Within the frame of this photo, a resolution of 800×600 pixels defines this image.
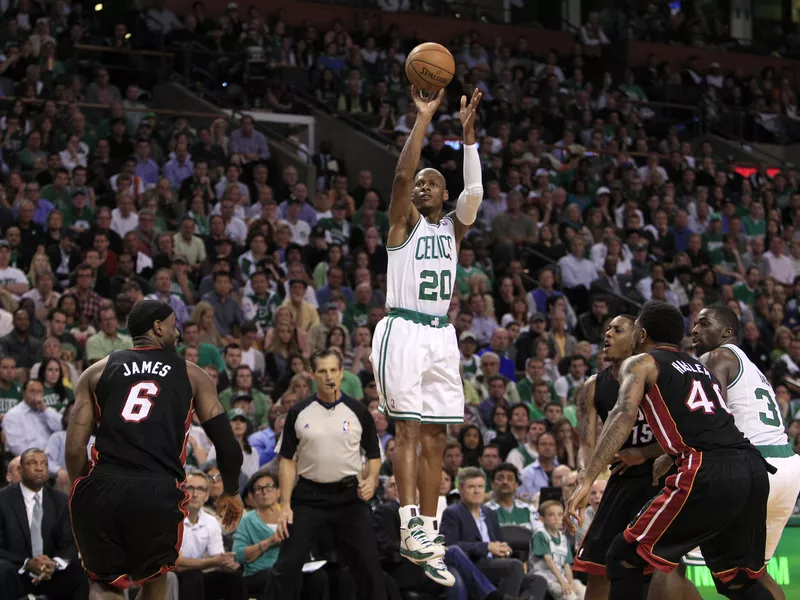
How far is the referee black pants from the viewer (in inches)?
390

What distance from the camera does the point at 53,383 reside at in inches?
473

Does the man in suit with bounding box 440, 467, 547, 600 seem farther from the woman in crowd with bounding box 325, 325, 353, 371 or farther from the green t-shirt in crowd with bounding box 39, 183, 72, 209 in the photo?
the green t-shirt in crowd with bounding box 39, 183, 72, 209

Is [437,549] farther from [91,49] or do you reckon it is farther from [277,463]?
[91,49]

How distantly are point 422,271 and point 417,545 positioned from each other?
164 centimetres

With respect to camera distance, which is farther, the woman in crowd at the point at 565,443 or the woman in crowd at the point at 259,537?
the woman in crowd at the point at 565,443

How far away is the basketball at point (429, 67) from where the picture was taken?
7.58 meters

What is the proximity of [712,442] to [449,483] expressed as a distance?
504cm

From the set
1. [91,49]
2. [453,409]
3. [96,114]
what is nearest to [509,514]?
[453,409]

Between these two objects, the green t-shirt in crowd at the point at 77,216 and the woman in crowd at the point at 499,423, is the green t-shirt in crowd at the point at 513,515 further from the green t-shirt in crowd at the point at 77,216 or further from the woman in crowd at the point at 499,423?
the green t-shirt in crowd at the point at 77,216

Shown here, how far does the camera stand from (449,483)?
11891 mm

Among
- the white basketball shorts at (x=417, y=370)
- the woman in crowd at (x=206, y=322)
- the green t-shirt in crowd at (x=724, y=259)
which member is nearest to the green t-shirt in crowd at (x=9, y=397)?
the woman in crowd at (x=206, y=322)

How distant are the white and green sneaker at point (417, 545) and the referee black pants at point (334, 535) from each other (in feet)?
8.32

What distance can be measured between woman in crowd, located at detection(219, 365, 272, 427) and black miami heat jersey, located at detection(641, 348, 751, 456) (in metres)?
6.37

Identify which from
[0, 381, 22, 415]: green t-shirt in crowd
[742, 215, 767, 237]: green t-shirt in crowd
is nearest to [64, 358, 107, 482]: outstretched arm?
[0, 381, 22, 415]: green t-shirt in crowd
